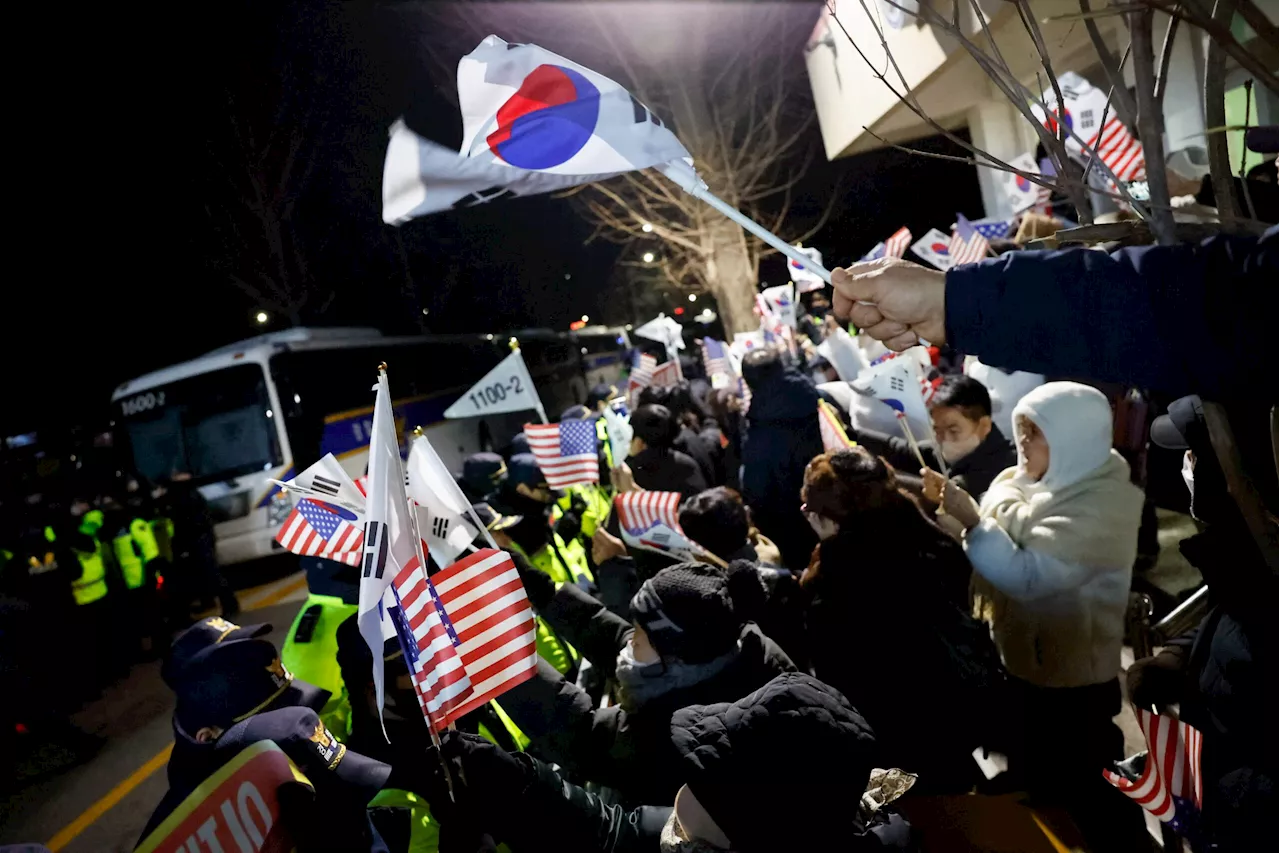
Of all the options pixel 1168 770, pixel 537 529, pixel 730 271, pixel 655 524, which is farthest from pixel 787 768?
pixel 730 271

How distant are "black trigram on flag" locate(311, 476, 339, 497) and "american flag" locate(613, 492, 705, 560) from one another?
1434 mm

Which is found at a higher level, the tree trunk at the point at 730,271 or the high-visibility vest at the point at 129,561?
the tree trunk at the point at 730,271

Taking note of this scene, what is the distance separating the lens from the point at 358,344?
1278 centimetres

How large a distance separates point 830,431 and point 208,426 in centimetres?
1001

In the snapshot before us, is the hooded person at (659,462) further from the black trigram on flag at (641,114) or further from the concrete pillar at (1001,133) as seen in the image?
the concrete pillar at (1001,133)

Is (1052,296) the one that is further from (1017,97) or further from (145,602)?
(145,602)

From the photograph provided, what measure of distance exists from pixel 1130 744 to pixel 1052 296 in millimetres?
3423

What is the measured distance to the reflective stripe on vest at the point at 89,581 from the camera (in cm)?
755

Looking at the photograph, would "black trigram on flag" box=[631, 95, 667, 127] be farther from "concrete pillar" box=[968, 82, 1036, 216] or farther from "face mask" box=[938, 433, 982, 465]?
"concrete pillar" box=[968, 82, 1036, 216]

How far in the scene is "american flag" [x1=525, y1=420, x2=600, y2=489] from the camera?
491cm

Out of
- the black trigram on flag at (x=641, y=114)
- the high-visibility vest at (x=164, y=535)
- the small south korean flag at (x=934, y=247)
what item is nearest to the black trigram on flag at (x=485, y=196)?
the black trigram on flag at (x=641, y=114)

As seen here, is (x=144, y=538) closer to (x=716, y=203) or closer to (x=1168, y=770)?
(x=716, y=203)

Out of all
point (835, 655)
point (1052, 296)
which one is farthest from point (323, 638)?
point (1052, 296)

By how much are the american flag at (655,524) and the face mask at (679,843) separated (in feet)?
5.19
